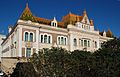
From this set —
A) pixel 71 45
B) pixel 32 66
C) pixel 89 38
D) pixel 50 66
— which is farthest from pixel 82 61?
pixel 89 38

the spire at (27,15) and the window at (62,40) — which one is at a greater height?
the spire at (27,15)

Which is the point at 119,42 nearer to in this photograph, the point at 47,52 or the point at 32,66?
the point at 47,52

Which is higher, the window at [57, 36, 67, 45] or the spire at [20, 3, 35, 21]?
the spire at [20, 3, 35, 21]

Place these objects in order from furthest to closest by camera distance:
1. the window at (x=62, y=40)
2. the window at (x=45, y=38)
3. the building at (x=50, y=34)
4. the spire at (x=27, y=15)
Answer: the window at (x=62, y=40) < the window at (x=45, y=38) < the spire at (x=27, y=15) < the building at (x=50, y=34)

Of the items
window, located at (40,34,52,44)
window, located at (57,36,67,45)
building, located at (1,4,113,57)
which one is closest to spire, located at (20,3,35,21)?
building, located at (1,4,113,57)

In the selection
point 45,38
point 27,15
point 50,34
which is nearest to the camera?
point 27,15

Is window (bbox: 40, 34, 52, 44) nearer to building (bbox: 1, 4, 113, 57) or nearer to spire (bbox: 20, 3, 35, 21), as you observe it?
building (bbox: 1, 4, 113, 57)

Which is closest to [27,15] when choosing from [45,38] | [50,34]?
[45,38]

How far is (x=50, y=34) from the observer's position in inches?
1537

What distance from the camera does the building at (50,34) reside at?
35678 mm

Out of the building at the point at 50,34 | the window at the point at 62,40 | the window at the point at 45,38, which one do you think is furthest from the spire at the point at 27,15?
the window at the point at 62,40

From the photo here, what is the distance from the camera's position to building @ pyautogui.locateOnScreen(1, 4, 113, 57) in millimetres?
35678

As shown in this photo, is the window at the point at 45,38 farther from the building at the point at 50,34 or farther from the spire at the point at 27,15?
the spire at the point at 27,15

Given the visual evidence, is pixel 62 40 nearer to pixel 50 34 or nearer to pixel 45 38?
pixel 50 34
